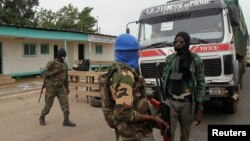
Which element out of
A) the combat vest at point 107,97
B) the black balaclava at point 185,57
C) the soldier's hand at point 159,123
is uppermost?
the black balaclava at point 185,57

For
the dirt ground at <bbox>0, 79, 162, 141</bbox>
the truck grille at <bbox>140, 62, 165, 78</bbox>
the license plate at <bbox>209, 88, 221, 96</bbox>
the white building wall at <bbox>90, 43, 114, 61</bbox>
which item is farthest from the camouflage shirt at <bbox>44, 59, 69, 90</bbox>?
the white building wall at <bbox>90, 43, 114, 61</bbox>

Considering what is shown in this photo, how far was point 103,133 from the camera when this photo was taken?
6336mm

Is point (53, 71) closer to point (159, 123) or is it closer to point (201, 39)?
point (201, 39)

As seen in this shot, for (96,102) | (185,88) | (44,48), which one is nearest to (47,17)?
(44,48)

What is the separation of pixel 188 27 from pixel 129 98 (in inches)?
189

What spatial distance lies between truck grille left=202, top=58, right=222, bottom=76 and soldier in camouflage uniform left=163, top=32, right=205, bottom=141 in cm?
223

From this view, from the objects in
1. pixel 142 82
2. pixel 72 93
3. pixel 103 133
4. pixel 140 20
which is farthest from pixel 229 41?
pixel 72 93

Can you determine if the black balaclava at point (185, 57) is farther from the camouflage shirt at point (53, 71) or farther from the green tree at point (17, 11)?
the green tree at point (17, 11)

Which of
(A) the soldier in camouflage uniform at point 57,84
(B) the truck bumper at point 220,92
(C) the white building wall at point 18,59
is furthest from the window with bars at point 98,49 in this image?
(B) the truck bumper at point 220,92

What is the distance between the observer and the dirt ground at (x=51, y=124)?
6.17 m

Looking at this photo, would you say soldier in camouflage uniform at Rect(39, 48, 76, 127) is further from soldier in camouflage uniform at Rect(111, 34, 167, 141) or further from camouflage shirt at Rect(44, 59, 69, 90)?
soldier in camouflage uniform at Rect(111, 34, 167, 141)

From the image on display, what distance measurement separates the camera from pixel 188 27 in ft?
23.0

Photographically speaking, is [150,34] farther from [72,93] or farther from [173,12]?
[72,93]

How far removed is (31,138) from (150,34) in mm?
3489
